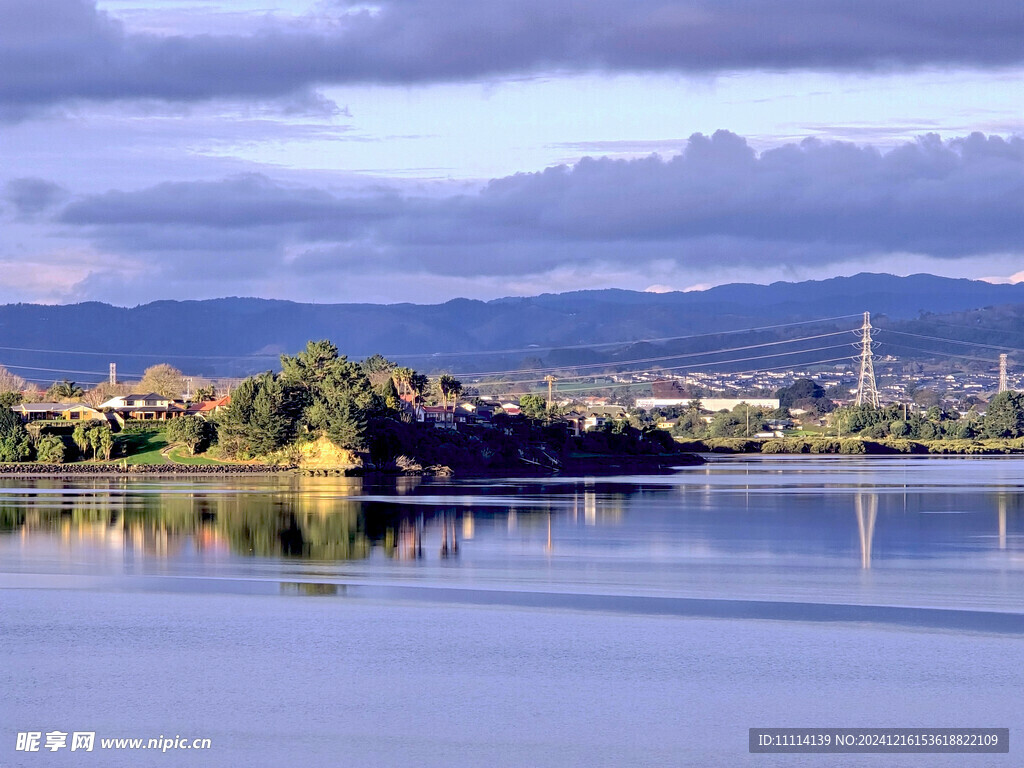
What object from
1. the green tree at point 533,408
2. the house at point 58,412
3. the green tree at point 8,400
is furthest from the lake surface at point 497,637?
the green tree at point 533,408

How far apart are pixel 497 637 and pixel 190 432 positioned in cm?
6571

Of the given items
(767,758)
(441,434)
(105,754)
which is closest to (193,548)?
A: (105,754)

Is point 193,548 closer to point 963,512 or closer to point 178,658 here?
point 178,658

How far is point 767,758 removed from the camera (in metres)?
13.1

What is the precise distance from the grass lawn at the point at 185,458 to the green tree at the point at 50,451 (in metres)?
6.15

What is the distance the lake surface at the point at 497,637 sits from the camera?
13914 millimetres

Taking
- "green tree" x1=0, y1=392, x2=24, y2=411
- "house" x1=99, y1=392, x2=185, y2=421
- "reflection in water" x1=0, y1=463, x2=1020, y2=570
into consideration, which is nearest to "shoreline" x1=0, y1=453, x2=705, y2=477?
"green tree" x1=0, y1=392, x2=24, y2=411

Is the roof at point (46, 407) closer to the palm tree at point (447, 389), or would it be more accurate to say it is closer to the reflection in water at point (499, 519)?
the palm tree at point (447, 389)

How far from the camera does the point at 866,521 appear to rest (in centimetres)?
4112

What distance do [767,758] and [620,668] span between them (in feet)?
13.4

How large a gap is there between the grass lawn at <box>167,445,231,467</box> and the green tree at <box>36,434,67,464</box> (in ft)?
20.2

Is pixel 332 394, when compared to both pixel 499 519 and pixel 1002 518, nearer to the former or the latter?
pixel 499 519

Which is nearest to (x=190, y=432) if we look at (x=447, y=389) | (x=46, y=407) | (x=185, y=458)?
(x=185, y=458)

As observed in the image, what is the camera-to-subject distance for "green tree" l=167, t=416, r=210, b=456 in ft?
269
